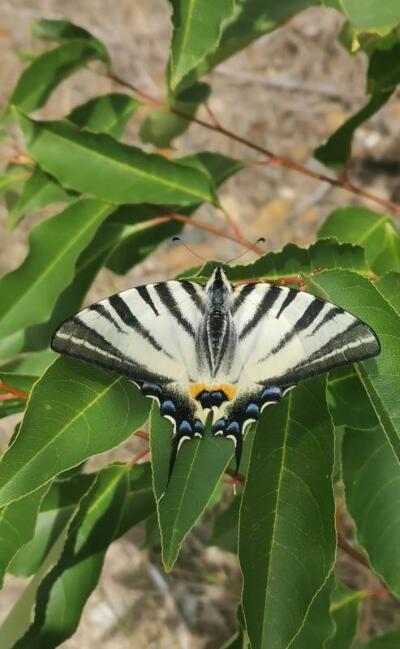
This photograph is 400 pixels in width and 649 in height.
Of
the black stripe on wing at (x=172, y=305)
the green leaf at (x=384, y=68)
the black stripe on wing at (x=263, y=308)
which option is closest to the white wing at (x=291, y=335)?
the black stripe on wing at (x=263, y=308)

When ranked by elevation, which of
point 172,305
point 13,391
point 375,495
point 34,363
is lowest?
point 375,495

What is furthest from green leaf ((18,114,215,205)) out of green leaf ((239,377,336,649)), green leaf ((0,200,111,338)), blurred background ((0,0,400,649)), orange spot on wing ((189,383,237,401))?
blurred background ((0,0,400,649))

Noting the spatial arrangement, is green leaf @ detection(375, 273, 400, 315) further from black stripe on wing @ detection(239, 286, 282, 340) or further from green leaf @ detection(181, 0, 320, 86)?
green leaf @ detection(181, 0, 320, 86)

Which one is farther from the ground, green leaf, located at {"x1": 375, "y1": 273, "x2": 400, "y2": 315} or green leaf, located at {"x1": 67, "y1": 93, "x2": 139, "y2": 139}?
green leaf, located at {"x1": 67, "y1": 93, "x2": 139, "y2": 139}

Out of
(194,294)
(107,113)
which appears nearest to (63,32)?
(107,113)

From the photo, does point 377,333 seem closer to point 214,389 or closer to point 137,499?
point 214,389

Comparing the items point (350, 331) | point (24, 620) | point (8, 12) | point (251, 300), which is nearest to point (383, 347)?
point (350, 331)

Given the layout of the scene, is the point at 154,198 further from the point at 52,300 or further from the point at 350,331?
the point at 350,331
